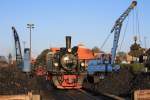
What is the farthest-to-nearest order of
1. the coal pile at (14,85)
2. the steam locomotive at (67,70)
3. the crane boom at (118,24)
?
the crane boom at (118,24), the steam locomotive at (67,70), the coal pile at (14,85)

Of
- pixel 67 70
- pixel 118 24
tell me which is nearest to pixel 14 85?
pixel 67 70

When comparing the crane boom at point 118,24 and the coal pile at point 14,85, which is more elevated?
the crane boom at point 118,24

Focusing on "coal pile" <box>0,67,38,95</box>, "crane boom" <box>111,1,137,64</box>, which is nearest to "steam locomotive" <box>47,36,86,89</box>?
"coal pile" <box>0,67,38,95</box>

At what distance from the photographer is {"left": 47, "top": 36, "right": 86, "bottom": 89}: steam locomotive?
1101 inches

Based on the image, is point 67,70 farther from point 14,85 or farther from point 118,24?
point 118,24

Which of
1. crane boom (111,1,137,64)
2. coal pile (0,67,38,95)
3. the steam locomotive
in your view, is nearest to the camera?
coal pile (0,67,38,95)

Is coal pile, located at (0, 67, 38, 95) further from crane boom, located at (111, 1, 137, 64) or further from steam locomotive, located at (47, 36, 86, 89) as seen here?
crane boom, located at (111, 1, 137, 64)

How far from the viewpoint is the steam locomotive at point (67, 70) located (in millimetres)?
27953

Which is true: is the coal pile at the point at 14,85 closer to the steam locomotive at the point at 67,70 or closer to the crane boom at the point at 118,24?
the steam locomotive at the point at 67,70

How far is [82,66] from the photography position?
29.9 meters

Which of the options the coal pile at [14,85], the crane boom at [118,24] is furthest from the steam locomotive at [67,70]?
the crane boom at [118,24]

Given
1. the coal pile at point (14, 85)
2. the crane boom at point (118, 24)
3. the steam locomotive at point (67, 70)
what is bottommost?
the coal pile at point (14, 85)

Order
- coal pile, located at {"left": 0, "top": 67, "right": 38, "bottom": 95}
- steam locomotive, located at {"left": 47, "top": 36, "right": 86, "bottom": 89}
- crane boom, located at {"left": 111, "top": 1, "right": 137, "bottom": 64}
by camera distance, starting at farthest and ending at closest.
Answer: crane boom, located at {"left": 111, "top": 1, "right": 137, "bottom": 64}, steam locomotive, located at {"left": 47, "top": 36, "right": 86, "bottom": 89}, coal pile, located at {"left": 0, "top": 67, "right": 38, "bottom": 95}

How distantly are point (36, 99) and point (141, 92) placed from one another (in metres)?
4.75
